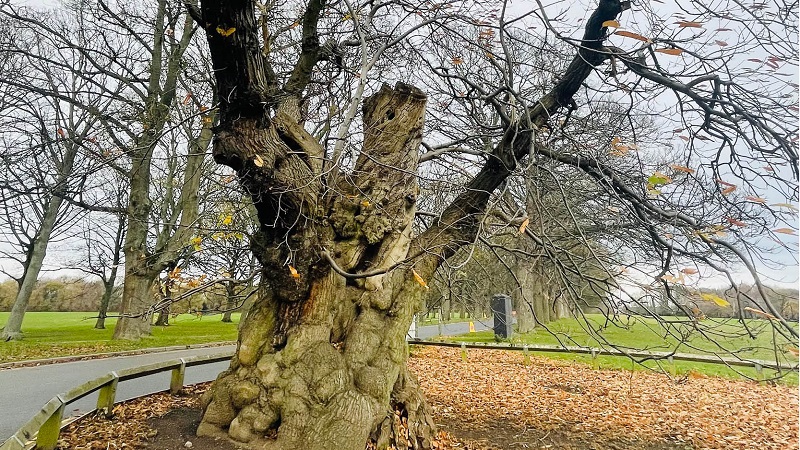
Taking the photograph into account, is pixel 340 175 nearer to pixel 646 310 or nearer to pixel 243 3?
pixel 243 3

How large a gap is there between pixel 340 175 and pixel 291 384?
2.19 metres

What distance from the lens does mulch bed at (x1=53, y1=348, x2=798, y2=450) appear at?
168 inches

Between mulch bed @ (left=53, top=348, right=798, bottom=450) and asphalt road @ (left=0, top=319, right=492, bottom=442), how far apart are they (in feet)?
4.05

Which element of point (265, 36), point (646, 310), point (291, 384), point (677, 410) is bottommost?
point (677, 410)

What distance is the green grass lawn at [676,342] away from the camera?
2.55 m

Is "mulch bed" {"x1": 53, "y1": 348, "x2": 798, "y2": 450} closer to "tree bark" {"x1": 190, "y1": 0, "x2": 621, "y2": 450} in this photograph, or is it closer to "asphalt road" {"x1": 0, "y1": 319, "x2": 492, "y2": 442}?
"tree bark" {"x1": 190, "y1": 0, "x2": 621, "y2": 450}

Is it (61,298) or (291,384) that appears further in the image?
(61,298)

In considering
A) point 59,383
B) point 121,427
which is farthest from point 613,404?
point 59,383

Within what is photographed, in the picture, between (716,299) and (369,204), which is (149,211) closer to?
(369,204)

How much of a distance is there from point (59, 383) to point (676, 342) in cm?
1265

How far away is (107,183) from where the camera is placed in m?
14.4

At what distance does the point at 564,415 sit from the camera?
5.94 metres

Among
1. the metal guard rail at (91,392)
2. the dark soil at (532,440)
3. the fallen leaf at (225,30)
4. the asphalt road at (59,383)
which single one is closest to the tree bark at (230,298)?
the metal guard rail at (91,392)

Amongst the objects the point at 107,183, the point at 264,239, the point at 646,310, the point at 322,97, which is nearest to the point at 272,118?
the point at 264,239
